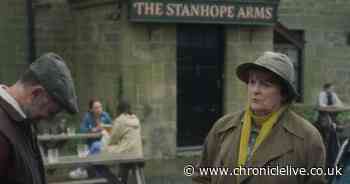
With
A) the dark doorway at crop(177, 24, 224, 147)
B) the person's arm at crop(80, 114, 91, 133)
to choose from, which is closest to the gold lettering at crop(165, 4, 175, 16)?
the dark doorway at crop(177, 24, 224, 147)

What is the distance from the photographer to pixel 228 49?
12.1 metres

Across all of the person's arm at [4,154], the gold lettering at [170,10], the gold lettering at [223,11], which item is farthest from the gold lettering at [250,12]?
the person's arm at [4,154]

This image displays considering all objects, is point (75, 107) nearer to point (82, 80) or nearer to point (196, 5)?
point (196, 5)

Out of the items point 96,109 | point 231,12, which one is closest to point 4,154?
point 96,109

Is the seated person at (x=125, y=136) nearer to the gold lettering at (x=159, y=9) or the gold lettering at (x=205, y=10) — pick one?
the gold lettering at (x=159, y=9)

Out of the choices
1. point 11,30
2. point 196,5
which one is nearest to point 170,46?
point 196,5

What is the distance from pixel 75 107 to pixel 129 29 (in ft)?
26.4

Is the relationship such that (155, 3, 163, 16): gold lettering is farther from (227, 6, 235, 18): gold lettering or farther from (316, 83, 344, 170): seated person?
(316, 83, 344, 170): seated person

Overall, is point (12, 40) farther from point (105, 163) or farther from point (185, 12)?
point (105, 163)

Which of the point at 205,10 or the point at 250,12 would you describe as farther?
the point at 250,12

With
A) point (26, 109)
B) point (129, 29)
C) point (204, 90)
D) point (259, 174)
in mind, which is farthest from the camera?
point (204, 90)

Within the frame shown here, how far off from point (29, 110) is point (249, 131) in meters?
1.34

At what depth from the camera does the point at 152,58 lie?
37.0ft

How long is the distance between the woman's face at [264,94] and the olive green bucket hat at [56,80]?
1124 millimetres
